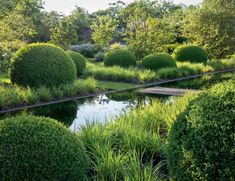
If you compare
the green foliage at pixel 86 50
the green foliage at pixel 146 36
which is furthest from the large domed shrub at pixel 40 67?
the green foliage at pixel 86 50

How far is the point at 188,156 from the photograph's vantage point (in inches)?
122

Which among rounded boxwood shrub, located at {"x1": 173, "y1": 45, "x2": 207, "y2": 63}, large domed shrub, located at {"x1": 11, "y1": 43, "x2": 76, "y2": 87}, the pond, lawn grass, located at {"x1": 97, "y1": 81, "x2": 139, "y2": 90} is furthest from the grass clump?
rounded boxwood shrub, located at {"x1": 173, "y1": 45, "x2": 207, "y2": 63}

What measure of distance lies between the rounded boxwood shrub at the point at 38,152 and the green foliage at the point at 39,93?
21.4 ft

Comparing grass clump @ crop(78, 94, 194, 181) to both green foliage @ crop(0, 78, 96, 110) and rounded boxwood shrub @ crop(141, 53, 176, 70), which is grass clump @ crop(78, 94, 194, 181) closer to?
green foliage @ crop(0, 78, 96, 110)

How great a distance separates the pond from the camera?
8.74 metres

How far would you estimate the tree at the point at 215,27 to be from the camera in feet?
84.7

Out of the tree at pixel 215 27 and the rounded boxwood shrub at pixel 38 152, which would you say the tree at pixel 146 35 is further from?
the rounded boxwood shrub at pixel 38 152

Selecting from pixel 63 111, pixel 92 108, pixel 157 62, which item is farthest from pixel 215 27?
pixel 63 111

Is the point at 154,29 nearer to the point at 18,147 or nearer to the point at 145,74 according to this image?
the point at 145,74

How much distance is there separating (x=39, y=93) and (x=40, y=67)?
1372 mm

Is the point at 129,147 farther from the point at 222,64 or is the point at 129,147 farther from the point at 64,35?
the point at 64,35

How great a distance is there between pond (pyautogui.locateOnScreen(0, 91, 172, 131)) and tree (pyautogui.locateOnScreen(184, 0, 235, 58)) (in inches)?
614

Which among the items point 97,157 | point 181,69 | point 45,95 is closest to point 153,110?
point 97,157

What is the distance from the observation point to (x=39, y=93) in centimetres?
1119
